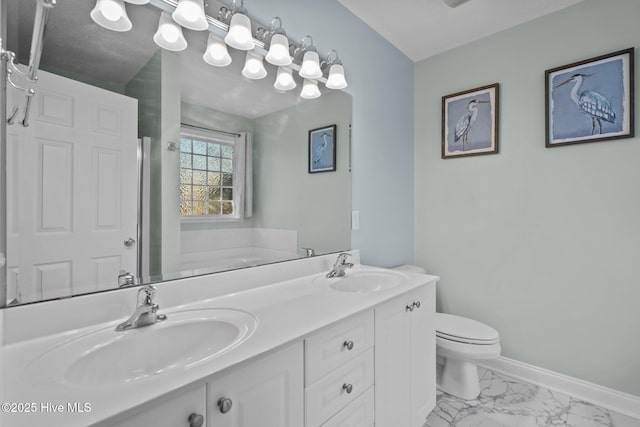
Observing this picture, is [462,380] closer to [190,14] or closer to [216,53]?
[216,53]

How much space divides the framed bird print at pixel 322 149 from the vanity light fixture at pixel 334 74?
0.23m

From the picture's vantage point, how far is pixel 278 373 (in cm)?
81

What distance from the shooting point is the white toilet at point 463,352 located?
1.73 meters

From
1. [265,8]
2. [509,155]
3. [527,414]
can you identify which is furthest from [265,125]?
[527,414]

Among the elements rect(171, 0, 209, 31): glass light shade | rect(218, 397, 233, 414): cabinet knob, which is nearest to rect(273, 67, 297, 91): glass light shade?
rect(171, 0, 209, 31): glass light shade

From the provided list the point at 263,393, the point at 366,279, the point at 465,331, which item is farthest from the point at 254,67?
the point at 465,331

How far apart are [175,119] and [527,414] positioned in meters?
2.31

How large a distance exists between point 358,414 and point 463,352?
940 mm

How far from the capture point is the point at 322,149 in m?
1.75

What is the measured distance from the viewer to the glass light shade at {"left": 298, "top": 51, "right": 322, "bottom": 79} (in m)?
1.57

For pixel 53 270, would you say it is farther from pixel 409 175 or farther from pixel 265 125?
pixel 409 175

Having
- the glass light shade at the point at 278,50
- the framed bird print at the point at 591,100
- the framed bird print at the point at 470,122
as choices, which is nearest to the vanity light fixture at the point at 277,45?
the glass light shade at the point at 278,50

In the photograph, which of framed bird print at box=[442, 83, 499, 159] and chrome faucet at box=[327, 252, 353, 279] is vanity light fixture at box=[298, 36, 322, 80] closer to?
chrome faucet at box=[327, 252, 353, 279]

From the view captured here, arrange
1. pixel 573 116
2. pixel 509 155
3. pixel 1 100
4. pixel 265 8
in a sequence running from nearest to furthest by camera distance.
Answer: pixel 1 100 < pixel 265 8 < pixel 573 116 < pixel 509 155
